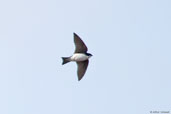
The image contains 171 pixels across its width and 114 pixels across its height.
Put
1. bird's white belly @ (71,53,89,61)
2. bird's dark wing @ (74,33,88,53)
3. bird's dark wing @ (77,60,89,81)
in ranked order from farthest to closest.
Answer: bird's dark wing @ (77,60,89,81), bird's white belly @ (71,53,89,61), bird's dark wing @ (74,33,88,53)

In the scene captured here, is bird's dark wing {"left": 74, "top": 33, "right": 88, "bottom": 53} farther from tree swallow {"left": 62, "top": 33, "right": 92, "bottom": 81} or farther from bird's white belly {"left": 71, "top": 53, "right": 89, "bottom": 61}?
bird's white belly {"left": 71, "top": 53, "right": 89, "bottom": 61}

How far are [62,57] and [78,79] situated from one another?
41.6 inches

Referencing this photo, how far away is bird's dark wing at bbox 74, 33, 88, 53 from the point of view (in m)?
23.0

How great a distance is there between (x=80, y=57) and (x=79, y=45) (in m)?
0.42

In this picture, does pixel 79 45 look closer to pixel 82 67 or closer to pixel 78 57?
pixel 78 57

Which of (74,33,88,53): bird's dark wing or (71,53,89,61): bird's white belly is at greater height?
(74,33,88,53): bird's dark wing

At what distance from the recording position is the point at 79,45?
23.2m

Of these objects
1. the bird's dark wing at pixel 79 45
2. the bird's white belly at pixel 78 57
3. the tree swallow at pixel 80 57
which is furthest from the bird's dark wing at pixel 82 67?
the bird's dark wing at pixel 79 45

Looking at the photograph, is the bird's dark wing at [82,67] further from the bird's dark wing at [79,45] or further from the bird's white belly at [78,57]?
the bird's dark wing at [79,45]

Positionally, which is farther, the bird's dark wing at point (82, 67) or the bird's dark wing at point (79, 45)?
the bird's dark wing at point (82, 67)

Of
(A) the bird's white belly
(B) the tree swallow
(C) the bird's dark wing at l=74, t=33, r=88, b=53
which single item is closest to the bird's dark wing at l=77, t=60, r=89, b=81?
(B) the tree swallow

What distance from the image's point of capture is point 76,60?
23250 millimetres

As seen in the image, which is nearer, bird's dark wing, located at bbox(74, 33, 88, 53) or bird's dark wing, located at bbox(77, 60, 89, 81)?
bird's dark wing, located at bbox(74, 33, 88, 53)

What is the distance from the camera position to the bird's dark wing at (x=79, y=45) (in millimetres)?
23000
